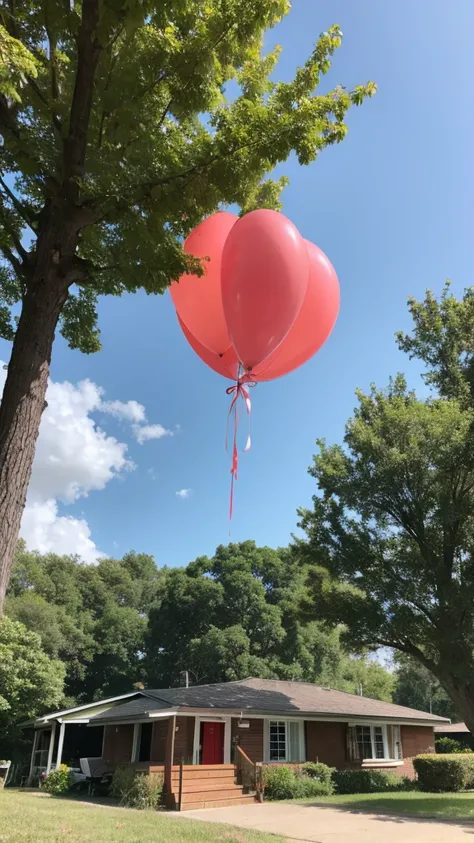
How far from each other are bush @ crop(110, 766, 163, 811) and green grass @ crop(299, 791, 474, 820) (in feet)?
14.2

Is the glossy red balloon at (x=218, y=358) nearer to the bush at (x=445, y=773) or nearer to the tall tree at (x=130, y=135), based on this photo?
the tall tree at (x=130, y=135)

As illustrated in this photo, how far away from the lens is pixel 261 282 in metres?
5.03

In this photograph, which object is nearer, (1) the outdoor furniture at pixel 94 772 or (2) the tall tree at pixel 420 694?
(1) the outdoor furniture at pixel 94 772

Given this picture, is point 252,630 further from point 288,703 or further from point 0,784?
point 0,784

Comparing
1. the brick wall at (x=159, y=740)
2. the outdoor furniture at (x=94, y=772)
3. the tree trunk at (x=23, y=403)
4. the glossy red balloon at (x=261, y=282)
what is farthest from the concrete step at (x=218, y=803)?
the glossy red balloon at (x=261, y=282)

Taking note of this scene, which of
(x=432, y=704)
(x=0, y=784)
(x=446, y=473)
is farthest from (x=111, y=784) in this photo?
(x=432, y=704)

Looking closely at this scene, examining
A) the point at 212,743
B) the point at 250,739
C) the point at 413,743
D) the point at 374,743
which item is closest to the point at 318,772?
the point at 250,739

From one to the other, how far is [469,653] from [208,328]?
12523 mm

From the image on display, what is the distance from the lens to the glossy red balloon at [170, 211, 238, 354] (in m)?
5.87

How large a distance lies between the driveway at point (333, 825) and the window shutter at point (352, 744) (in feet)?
21.1

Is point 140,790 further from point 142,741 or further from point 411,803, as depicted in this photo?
point 411,803

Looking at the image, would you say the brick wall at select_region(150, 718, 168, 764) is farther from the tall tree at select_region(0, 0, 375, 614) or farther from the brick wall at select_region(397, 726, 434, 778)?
the tall tree at select_region(0, 0, 375, 614)

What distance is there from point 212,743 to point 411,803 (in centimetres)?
615

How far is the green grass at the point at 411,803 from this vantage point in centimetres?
1339
